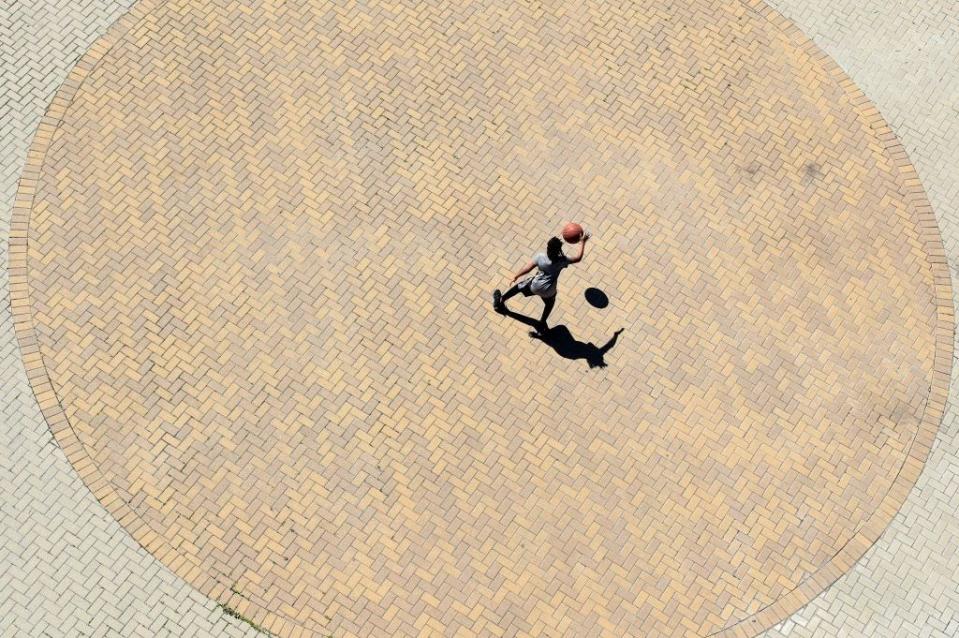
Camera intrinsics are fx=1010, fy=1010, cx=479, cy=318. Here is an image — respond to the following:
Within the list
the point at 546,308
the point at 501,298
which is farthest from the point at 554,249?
the point at 501,298

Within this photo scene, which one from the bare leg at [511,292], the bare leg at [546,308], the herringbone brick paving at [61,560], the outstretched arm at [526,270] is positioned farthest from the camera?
the bare leg at [511,292]

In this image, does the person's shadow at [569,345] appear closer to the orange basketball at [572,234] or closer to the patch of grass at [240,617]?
the orange basketball at [572,234]

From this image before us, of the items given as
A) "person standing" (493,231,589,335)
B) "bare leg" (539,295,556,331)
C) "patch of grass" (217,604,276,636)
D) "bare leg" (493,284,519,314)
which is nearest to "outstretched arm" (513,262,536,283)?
"person standing" (493,231,589,335)

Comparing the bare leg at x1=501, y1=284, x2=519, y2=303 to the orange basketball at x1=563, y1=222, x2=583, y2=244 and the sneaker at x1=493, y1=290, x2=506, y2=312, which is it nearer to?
the sneaker at x1=493, y1=290, x2=506, y2=312

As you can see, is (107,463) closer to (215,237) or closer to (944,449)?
(215,237)

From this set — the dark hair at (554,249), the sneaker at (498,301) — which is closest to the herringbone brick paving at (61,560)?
the sneaker at (498,301)

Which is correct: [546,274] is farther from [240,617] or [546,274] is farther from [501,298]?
[240,617]

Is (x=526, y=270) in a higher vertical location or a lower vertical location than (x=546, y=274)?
lower
